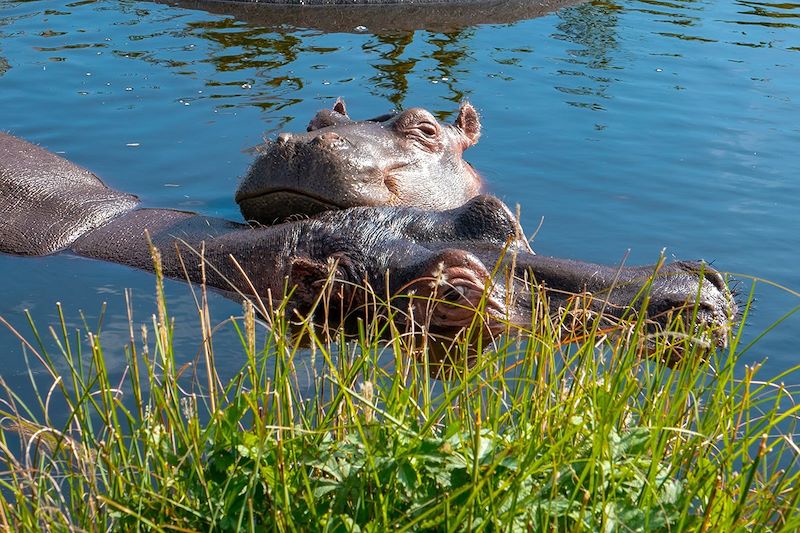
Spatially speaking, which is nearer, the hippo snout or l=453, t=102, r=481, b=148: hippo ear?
the hippo snout

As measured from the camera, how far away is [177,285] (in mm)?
5250

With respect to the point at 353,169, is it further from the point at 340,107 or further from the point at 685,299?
the point at 685,299

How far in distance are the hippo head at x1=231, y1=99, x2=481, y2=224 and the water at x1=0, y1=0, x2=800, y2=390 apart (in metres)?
0.57

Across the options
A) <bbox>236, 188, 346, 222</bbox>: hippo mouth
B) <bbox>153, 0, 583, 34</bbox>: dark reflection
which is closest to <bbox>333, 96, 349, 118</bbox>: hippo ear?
<bbox>236, 188, 346, 222</bbox>: hippo mouth

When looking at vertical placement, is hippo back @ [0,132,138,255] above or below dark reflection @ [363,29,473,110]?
above

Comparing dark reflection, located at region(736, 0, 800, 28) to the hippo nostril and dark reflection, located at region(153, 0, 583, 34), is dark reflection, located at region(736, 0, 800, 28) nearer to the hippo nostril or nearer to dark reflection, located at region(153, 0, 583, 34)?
dark reflection, located at region(153, 0, 583, 34)

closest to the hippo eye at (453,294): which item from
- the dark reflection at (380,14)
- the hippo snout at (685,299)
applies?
the hippo snout at (685,299)

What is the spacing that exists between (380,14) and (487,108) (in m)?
3.34

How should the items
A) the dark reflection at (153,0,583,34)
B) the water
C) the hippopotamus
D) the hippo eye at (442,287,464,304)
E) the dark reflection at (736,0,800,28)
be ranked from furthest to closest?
the dark reflection at (736,0,800,28)
the dark reflection at (153,0,583,34)
the water
the hippopotamus
the hippo eye at (442,287,464,304)

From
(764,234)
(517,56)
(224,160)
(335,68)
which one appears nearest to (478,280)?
(764,234)

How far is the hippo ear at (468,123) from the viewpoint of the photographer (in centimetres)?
675

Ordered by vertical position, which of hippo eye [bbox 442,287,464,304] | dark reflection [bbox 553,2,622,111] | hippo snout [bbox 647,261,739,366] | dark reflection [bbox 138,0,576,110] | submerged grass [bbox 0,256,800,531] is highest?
submerged grass [bbox 0,256,800,531]

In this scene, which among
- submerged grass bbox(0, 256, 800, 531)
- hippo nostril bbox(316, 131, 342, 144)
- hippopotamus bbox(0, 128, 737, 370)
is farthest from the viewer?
hippo nostril bbox(316, 131, 342, 144)

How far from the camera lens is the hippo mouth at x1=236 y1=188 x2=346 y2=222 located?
5.25 metres
